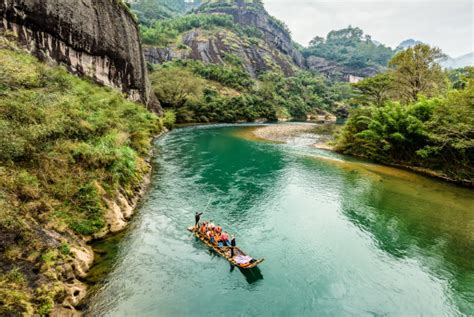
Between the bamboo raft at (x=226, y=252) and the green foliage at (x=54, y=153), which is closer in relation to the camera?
the green foliage at (x=54, y=153)

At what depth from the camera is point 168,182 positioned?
25125 mm

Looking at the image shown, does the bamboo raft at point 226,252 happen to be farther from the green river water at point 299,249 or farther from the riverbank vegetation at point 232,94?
the riverbank vegetation at point 232,94

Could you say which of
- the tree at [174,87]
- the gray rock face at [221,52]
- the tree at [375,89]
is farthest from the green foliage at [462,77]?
the gray rock face at [221,52]

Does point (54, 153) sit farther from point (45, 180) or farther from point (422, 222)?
point (422, 222)

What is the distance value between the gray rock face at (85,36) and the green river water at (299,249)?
19163mm

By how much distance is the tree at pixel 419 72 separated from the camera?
37812 mm

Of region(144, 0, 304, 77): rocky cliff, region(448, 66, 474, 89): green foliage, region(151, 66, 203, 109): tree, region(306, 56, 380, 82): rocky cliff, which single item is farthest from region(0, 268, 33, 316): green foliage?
region(306, 56, 380, 82): rocky cliff

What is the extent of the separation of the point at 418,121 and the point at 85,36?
43.6 metres

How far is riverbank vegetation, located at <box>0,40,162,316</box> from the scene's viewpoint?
9.51 meters

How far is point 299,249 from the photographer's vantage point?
1602 cm

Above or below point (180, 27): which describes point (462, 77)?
below

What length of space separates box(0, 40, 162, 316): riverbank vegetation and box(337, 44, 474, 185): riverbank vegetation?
103 ft

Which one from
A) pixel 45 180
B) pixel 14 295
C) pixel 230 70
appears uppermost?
pixel 230 70

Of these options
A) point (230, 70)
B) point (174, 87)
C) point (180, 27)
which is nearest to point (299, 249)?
point (174, 87)
